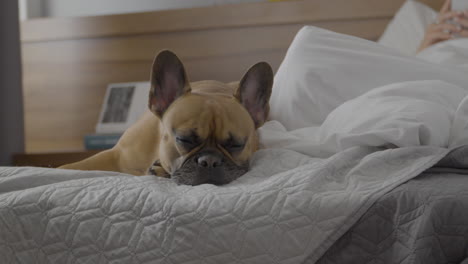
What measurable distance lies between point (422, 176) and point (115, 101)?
1.98 m

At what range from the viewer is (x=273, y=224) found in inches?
37.0

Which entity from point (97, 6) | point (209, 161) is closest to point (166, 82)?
point (209, 161)

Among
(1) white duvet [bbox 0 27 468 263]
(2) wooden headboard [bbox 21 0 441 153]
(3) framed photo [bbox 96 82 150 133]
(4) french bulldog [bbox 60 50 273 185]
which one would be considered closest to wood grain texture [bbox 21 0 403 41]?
(2) wooden headboard [bbox 21 0 441 153]

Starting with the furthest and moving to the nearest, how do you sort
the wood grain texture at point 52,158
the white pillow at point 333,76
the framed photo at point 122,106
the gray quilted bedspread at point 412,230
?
the framed photo at point 122,106 < the wood grain texture at point 52,158 < the white pillow at point 333,76 < the gray quilted bedspread at point 412,230

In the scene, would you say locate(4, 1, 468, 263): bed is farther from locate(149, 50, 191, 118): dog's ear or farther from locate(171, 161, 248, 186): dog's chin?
locate(149, 50, 191, 118): dog's ear

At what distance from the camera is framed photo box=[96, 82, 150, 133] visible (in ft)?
8.89

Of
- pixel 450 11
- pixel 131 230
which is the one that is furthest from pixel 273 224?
pixel 450 11

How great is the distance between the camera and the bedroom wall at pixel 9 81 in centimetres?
257

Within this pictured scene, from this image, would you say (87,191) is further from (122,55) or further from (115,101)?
(122,55)

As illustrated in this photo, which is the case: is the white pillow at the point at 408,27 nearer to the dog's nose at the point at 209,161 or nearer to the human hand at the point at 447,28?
the human hand at the point at 447,28

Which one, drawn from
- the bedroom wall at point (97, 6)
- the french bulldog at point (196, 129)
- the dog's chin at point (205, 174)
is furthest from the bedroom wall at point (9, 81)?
the dog's chin at point (205, 174)

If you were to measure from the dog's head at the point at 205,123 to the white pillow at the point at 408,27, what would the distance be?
113 centimetres

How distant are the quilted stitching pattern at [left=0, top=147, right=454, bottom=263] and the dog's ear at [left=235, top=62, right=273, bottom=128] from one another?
1.60 ft

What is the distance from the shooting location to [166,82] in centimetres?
152
